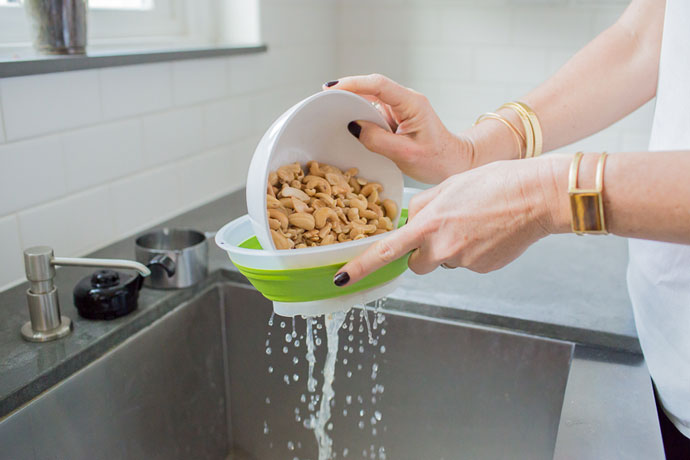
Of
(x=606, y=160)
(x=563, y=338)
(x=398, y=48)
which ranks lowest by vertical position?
(x=563, y=338)

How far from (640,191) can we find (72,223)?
2.75 feet

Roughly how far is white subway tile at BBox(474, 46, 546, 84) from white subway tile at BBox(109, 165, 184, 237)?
86 centimetres

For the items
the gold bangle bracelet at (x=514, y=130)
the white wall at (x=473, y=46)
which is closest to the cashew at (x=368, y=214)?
the gold bangle bracelet at (x=514, y=130)

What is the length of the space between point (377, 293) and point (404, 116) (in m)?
0.24

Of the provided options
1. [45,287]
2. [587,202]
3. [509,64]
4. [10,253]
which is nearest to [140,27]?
[10,253]

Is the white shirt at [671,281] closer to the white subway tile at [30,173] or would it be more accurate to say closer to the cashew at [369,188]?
the cashew at [369,188]

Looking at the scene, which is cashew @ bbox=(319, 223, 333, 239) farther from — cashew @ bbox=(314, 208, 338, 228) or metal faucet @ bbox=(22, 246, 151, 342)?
metal faucet @ bbox=(22, 246, 151, 342)

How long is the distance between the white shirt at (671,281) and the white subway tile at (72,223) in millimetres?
841

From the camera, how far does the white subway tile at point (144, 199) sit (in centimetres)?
112

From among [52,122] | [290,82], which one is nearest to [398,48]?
[290,82]

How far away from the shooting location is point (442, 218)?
652 mm

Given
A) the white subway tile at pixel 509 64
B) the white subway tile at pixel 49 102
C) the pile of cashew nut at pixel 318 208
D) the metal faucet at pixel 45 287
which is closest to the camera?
the pile of cashew nut at pixel 318 208

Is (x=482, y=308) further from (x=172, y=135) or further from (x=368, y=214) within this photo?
(x=172, y=135)

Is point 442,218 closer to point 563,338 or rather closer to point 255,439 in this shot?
point 563,338
